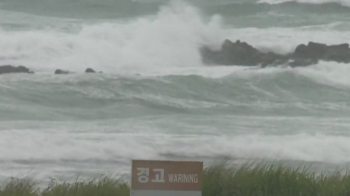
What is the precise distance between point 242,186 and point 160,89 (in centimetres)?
283

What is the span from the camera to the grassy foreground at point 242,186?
230 inches

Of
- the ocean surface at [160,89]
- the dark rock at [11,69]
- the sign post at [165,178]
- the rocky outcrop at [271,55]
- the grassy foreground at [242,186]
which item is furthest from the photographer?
the rocky outcrop at [271,55]

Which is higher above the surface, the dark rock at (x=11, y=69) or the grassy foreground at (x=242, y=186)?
the dark rock at (x=11, y=69)

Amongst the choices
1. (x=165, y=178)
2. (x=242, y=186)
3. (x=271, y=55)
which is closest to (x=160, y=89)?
(x=271, y=55)

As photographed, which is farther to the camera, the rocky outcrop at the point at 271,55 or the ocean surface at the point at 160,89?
the rocky outcrop at the point at 271,55

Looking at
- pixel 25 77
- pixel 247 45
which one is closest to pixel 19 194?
pixel 25 77

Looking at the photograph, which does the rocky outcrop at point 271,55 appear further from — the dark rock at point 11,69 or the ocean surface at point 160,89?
the dark rock at point 11,69

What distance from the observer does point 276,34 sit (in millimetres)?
8969

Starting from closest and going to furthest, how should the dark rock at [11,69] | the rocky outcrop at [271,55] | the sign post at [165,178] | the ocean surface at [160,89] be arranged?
the sign post at [165,178]
the ocean surface at [160,89]
the dark rock at [11,69]
the rocky outcrop at [271,55]

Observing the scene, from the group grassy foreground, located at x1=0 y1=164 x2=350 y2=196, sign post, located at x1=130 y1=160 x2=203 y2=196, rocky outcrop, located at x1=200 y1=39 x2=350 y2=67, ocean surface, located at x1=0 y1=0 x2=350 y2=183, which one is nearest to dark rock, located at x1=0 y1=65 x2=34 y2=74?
ocean surface, located at x1=0 y1=0 x2=350 y2=183

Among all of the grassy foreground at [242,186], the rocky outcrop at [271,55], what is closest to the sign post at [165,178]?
the grassy foreground at [242,186]

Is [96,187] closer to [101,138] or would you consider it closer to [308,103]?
[101,138]

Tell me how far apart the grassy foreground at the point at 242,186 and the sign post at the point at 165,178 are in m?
0.96

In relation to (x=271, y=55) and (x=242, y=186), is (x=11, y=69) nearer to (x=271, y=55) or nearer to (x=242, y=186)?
(x=271, y=55)
